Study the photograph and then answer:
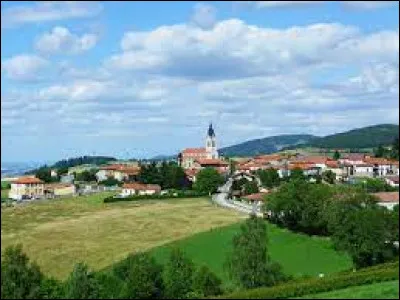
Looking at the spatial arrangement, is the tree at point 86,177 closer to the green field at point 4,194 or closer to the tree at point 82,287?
the green field at point 4,194

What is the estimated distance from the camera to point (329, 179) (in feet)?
398

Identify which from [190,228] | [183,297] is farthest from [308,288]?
[190,228]

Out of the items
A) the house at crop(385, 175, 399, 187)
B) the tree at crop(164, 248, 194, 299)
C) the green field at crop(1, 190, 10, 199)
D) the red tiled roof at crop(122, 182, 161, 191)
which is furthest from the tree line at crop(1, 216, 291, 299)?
the green field at crop(1, 190, 10, 199)

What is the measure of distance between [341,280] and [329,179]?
299 feet

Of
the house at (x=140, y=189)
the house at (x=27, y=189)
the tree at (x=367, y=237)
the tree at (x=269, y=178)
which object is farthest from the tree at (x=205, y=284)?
the house at (x=27, y=189)

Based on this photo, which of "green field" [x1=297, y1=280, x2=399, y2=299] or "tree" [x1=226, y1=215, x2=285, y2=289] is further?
"tree" [x1=226, y1=215, x2=285, y2=289]

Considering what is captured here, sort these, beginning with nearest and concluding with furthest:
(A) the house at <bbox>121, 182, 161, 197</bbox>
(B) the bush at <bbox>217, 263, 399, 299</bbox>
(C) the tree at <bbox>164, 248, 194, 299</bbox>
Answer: (B) the bush at <bbox>217, 263, 399, 299</bbox> < (C) the tree at <bbox>164, 248, 194, 299</bbox> < (A) the house at <bbox>121, 182, 161, 197</bbox>

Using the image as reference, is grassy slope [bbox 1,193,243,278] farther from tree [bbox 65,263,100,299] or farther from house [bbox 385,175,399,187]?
tree [bbox 65,263,100,299]

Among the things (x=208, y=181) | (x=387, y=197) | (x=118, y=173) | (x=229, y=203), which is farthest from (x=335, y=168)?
(x=387, y=197)

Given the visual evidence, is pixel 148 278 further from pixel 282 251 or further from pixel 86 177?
pixel 86 177

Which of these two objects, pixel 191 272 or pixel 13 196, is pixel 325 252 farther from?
pixel 13 196

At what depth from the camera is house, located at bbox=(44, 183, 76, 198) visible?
5763 inches

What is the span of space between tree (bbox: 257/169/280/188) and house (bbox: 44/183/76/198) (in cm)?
3821

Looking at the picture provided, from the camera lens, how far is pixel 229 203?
110 m
